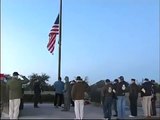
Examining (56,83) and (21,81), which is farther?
(56,83)

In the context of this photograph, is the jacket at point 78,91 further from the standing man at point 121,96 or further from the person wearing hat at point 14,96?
the person wearing hat at point 14,96

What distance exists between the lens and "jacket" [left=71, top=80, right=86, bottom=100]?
1936 centimetres

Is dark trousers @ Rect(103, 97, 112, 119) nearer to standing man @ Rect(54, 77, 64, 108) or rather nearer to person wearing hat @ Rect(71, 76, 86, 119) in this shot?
person wearing hat @ Rect(71, 76, 86, 119)

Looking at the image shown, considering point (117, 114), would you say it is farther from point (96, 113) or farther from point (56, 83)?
point (56, 83)

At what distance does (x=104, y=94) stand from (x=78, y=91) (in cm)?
143

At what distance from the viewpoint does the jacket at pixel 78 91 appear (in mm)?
19359

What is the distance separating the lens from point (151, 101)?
76.7ft

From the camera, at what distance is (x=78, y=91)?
19.5 m

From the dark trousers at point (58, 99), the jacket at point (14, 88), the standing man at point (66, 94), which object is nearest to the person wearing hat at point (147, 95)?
the standing man at point (66, 94)

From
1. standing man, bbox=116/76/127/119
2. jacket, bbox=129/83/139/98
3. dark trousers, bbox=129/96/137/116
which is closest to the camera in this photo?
standing man, bbox=116/76/127/119

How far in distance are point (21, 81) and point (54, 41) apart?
10.6 meters

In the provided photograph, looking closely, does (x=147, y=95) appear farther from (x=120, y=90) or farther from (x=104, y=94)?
(x=104, y=94)

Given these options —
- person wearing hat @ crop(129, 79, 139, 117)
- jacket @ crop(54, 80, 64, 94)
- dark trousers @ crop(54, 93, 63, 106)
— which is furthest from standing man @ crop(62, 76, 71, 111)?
person wearing hat @ crop(129, 79, 139, 117)

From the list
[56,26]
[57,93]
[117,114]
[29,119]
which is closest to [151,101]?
[117,114]
